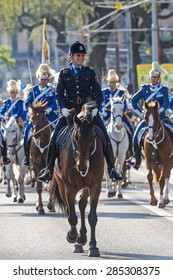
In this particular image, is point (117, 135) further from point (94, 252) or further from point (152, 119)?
point (94, 252)

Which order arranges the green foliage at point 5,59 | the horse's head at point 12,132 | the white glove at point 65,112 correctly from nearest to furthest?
the white glove at point 65,112 → the horse's head at point 12,132 → the green foliage at point 5,59

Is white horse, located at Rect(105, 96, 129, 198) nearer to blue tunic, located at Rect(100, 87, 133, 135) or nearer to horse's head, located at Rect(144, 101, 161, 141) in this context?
blue tunic, located at Rect(100, 87, 133, 135)

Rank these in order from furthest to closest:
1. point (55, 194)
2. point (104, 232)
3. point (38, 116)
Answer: point (38, 116), point (104, 232), point (55, 194)

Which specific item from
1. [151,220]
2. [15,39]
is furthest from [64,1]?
[15,39]

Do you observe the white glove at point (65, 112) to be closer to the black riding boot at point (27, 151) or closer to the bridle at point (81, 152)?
the bridle at point (81, 152)

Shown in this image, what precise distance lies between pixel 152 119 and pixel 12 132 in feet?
14.1

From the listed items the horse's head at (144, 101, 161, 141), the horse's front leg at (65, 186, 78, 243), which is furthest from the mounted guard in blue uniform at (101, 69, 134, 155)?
the horse's front leg at (65, 186, 78, 243)

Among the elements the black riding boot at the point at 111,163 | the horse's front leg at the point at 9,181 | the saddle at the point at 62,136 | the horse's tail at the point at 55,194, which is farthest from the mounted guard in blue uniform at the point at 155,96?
the saddle at the point at 62,136

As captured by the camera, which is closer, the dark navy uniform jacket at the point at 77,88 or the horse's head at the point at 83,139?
the horse's head at the point at 83,139

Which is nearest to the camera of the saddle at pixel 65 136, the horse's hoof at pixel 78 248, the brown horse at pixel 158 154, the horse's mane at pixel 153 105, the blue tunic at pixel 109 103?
the horse's hoof at pixel 78 248

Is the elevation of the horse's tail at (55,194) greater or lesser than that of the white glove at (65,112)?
lesser

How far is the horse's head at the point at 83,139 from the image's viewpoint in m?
15.0

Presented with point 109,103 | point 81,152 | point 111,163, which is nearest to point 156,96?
point 109,103

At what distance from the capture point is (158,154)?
22.7 meters
